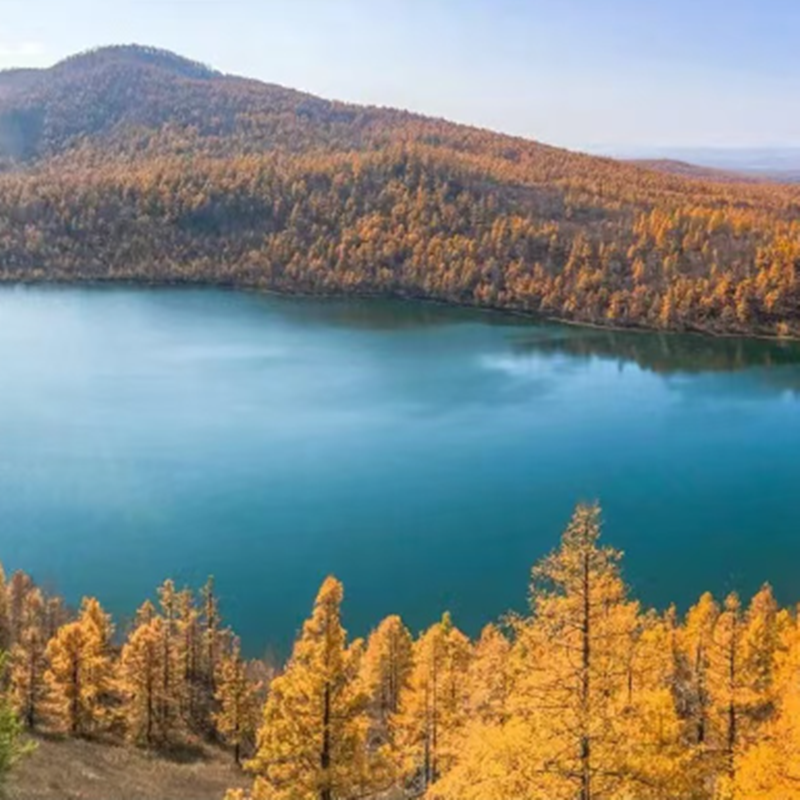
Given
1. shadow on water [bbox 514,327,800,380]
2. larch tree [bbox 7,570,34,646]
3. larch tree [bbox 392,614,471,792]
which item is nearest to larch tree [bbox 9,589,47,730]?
larch tree [bbox 7,570,34,646]

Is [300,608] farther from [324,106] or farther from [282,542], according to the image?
[324,106]

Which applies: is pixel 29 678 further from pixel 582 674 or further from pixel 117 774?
pixel 582 674

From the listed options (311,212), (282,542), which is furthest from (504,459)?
(311,212)

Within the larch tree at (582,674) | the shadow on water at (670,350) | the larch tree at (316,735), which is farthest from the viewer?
the shadow on water at (670,350)

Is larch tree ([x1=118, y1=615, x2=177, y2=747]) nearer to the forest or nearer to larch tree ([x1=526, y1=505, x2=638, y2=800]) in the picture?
the forest

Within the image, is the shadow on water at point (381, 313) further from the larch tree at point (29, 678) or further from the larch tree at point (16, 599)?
the larch tree at point (29, 678)

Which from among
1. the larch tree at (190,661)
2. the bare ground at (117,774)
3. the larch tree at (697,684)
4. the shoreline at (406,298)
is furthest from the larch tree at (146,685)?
the shoreline at (406,298)
